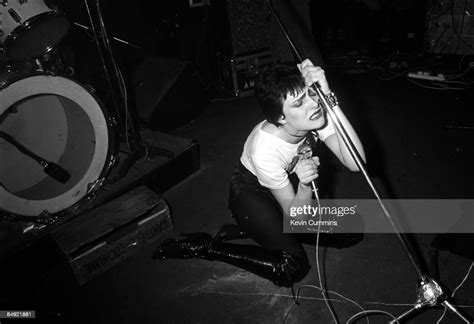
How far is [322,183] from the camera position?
114 inches

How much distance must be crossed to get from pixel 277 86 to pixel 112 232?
61.1 inches

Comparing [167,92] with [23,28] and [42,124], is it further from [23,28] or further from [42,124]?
[23,28]

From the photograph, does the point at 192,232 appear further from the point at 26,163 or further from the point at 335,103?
the point at 335,103

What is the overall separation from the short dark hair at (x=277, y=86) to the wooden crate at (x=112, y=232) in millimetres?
1213

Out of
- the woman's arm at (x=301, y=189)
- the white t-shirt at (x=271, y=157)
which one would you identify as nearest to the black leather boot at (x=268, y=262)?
the woman's arm at (x=301, y=189)

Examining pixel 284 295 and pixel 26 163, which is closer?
pixel 284 295

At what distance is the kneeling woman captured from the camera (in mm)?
1730

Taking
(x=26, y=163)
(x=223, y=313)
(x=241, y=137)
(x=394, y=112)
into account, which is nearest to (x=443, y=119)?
(x=394, y=112)

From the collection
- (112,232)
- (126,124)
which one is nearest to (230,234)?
(112,232)

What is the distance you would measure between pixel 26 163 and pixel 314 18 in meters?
5.37

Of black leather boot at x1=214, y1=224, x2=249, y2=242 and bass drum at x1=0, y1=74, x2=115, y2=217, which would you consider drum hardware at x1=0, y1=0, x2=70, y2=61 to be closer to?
bass drum at x1=0, y1=74, x2=115, y2=217

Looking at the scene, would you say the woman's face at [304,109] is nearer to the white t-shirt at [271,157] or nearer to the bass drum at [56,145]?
the white t-shirt at [271,157]

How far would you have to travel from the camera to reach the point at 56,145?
283 centimetres

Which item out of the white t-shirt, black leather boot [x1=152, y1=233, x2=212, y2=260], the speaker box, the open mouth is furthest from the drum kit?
the open mouth
